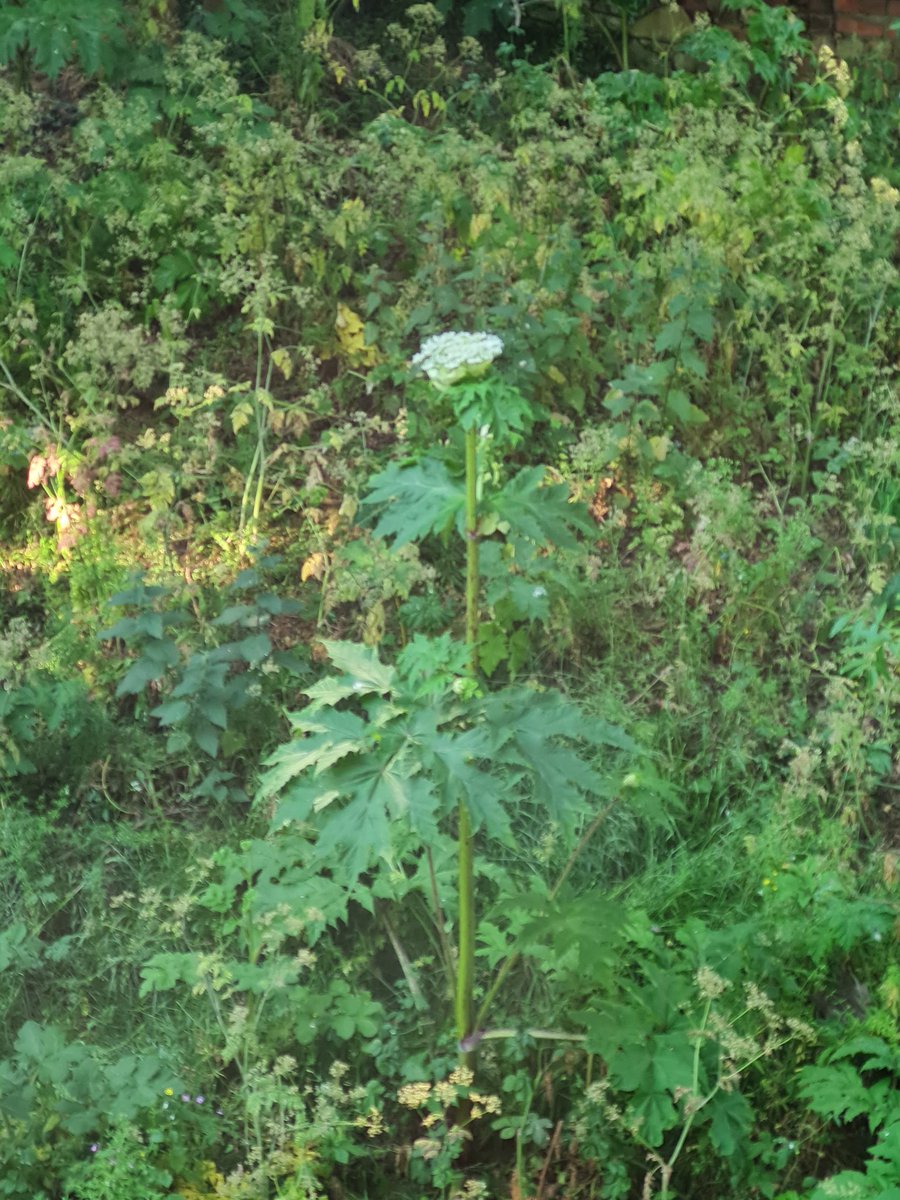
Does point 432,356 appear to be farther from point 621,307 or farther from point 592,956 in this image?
point 621,307

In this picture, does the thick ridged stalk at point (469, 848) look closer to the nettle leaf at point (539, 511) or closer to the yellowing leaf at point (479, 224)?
the nettle leaf at point (539, 511)

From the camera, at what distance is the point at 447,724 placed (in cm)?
265

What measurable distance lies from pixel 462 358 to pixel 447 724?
0.72m

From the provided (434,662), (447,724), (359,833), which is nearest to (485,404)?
(434,662)

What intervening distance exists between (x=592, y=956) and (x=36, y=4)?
3788mm

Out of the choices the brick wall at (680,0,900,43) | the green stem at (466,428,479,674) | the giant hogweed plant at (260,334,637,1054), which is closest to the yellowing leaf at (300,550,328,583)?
the giant hogweed plant at (260,334,637,1054)

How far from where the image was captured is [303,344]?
188 inches

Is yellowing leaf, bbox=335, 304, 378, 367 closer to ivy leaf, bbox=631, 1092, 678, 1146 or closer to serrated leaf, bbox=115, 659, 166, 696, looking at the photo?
serrated leaf, bbox=115, 659, 166, 696

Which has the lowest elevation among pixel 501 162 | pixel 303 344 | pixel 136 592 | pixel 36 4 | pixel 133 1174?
pixel 133 1174

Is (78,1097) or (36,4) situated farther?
(36,4)

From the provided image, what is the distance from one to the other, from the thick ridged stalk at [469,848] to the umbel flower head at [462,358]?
0.10 metres

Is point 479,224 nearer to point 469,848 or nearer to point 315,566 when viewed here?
point 315,566

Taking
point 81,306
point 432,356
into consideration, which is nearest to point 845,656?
point 432,356

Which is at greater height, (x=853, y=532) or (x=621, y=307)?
(x=621, y=307)
